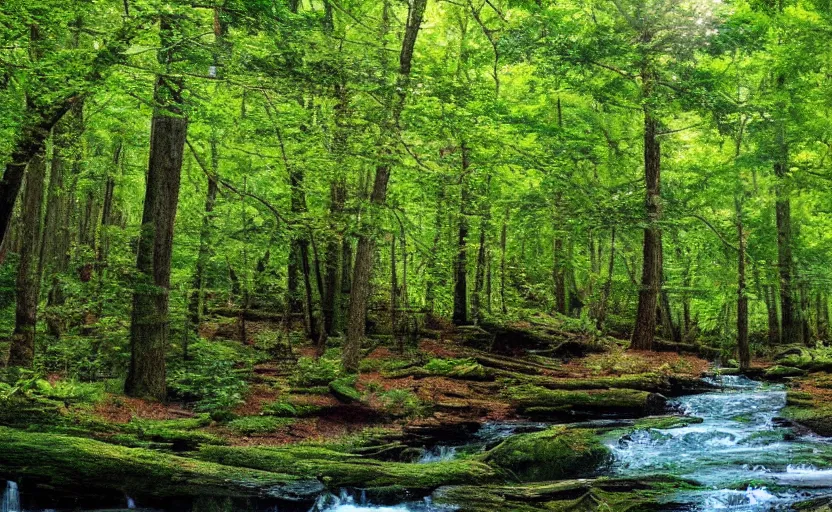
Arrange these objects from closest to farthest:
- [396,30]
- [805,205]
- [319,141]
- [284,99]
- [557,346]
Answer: [284,99] → [319,141] → [396,30] → [557,346] → [805,205]

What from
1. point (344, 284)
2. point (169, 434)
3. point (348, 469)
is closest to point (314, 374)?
point (169, 434)

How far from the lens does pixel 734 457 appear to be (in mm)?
10352

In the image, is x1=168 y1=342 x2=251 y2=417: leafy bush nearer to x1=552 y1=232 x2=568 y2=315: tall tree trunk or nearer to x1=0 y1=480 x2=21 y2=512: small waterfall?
x1=0 y1=480 x2=21 y2=512: small waterfall

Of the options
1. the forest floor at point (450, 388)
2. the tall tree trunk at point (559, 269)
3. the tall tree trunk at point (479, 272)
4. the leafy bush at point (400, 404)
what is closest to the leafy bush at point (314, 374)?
the forest floor at point (450, 388)

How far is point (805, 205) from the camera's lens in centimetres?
2484

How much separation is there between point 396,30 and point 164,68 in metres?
10.1

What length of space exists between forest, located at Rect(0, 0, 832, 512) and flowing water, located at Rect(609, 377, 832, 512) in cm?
7

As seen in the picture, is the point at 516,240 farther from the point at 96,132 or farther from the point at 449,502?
the point at 449,502

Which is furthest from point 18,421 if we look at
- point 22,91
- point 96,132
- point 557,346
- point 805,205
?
point 805,205

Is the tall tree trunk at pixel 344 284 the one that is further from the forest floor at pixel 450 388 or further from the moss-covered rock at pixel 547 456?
the moss-covered rock at pixel 547 456

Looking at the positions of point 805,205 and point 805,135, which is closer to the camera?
point 805,135

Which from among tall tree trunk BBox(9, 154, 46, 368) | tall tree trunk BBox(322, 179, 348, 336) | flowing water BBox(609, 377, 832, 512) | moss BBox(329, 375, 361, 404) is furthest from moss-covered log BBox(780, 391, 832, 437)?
tall tree trunk BBox(9, 154, 46, 368)

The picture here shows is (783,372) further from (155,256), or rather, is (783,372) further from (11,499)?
(11,499)

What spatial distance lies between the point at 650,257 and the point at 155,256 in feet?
48.0
